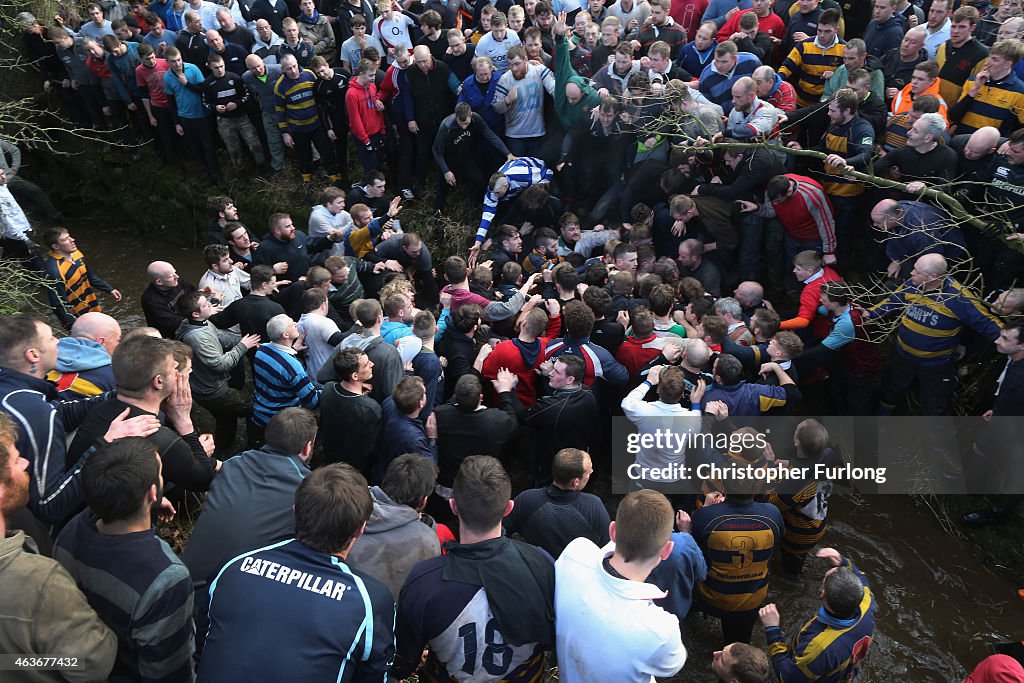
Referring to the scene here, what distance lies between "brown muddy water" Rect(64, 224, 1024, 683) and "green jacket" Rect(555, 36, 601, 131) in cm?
536

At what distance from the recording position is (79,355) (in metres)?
5.01

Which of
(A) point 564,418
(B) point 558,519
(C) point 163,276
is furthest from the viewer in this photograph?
(C) point 163,276

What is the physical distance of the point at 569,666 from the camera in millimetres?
3217

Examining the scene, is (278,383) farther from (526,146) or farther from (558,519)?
(526,146)

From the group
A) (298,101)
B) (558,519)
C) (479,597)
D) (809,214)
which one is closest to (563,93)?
(809,214)

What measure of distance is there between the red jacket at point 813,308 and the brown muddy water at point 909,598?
1.71 m

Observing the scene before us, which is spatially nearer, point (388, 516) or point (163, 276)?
point (388, 516)

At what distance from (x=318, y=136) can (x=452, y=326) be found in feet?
18.1

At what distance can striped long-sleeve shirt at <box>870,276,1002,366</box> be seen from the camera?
594 cm

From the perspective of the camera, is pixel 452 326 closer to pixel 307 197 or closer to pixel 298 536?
pixel 298 536

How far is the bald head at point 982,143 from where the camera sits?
6.36 meters

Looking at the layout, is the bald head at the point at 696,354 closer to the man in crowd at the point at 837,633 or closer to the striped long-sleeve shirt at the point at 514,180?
the man in crowd at the point at 837,633

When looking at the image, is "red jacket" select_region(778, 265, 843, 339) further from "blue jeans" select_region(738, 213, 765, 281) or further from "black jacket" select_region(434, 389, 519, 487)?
"black jacket" select_region(434, 389, 519, 487)

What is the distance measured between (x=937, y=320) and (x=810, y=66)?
4001mm
